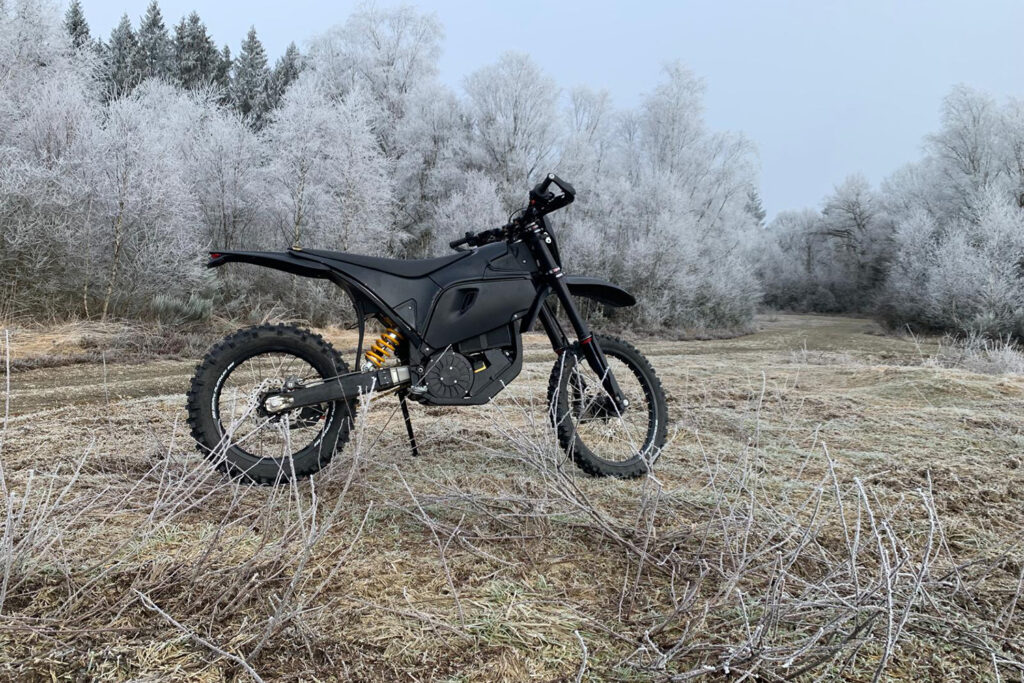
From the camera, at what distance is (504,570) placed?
6.64 feet

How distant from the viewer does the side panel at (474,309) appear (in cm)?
299

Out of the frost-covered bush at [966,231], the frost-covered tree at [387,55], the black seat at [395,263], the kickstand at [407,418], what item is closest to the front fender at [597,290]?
the black seat at [395,263]

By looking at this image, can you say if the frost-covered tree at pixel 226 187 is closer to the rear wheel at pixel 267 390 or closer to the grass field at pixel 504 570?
the grass field at pixel 504 570

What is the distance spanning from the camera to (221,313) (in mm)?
13172

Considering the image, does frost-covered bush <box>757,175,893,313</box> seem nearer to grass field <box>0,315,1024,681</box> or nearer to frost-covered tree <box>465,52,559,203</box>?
frost-covered tree <box>465,52,559,203</box>

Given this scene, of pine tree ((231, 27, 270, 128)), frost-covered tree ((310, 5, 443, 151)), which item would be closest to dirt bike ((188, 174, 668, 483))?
frost-covered tree ((310, 5, 443, 151))

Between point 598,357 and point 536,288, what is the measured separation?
49 cm

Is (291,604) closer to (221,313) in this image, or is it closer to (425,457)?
(425,457)

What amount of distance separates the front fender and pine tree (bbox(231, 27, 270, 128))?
3608 cm

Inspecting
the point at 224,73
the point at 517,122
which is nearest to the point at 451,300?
the point at 517,122

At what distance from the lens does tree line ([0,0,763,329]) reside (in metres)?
12.1

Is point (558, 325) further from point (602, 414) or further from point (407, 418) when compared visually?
point (407, 418)

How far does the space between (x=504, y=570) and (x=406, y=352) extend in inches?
52.4

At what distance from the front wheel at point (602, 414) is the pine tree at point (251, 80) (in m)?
36.3
